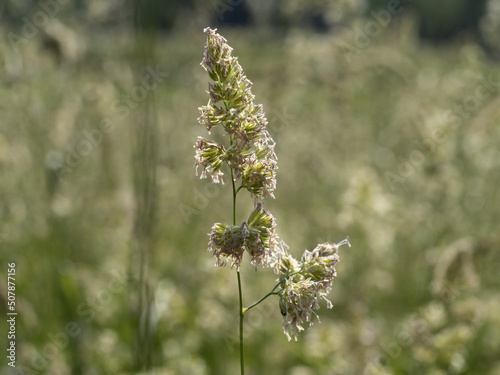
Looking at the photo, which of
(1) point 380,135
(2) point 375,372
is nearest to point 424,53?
(1) point 380,135

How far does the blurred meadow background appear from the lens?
247 centimetres

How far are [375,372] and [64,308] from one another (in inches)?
70.1

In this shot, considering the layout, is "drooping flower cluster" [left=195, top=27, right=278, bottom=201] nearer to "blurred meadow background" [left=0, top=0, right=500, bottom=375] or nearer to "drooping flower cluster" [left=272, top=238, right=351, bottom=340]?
"drooping flower cluster" [left=272, top=238, right=351, bottom=340]

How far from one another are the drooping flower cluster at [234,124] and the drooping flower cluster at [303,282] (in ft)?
0.52

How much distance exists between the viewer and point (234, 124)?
981 mm

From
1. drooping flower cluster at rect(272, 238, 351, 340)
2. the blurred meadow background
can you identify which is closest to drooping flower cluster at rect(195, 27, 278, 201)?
drooping flower cluster at rect(272, 238, 351, 340)

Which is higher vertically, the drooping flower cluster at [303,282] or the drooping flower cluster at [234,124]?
the drooping flower cluster at [234,124]

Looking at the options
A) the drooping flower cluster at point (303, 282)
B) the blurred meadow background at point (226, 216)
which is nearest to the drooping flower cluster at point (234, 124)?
the drooping flower cluster at point (303, 282)

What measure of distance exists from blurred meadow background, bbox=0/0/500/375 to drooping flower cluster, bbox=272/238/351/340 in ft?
2.30

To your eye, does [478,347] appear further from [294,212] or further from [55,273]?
[55,273]

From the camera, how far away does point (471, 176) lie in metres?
5.60

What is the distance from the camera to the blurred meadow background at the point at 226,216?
8.11ft

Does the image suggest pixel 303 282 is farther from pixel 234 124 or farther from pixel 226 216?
pixel 226 216

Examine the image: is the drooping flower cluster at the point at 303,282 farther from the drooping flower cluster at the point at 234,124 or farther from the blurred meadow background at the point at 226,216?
the blurred meadow background at the point at 226,216
